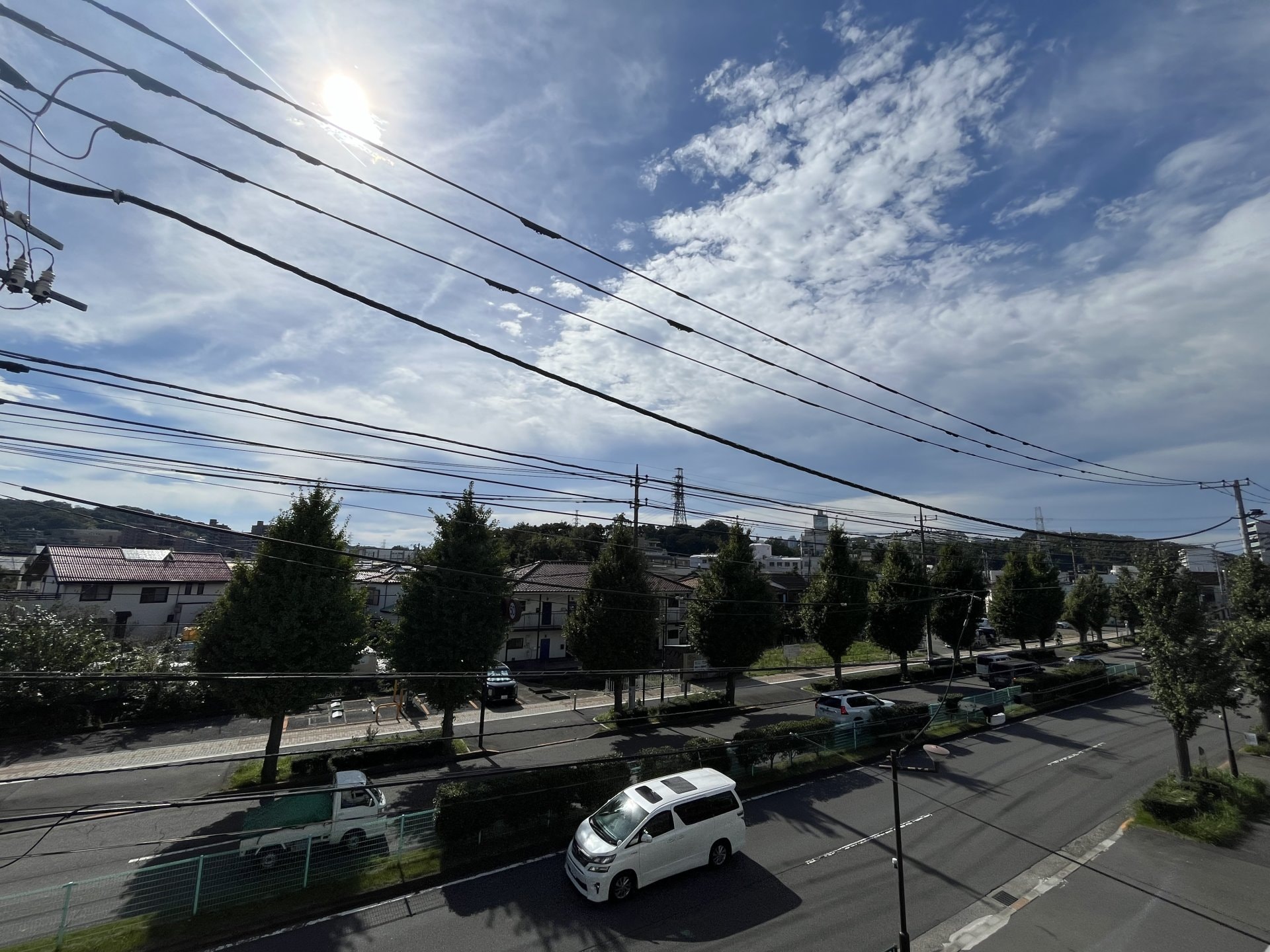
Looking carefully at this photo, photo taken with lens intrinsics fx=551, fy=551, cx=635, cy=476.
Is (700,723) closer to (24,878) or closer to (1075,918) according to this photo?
(1075,918)

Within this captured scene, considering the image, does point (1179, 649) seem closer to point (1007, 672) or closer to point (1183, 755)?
point (1183, 755)

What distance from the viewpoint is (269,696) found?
16.8 m

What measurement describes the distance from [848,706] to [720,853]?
13073 millimetres

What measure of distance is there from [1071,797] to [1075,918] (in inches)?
305

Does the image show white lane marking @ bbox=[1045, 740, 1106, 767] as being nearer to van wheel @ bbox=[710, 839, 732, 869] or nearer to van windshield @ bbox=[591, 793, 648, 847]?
van wheel @ bbox=[710, 839, 732, 869]

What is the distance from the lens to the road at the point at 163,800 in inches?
494

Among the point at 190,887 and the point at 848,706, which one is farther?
the point at 848,706

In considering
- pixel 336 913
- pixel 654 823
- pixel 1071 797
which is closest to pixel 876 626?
pixel 1071 797

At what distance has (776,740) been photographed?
18672 mm

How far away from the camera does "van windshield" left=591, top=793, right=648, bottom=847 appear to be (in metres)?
11.9

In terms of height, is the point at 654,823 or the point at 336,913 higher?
the point at 654,823

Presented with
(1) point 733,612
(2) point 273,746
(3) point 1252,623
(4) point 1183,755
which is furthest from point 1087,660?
(2) point 273,746

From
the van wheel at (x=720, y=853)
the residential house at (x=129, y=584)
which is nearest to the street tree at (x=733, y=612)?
the van wheel at (x=720, y=853)

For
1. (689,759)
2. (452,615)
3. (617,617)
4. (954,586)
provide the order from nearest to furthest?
(689,759)
(452,615)
(617,617)
(954,586)
